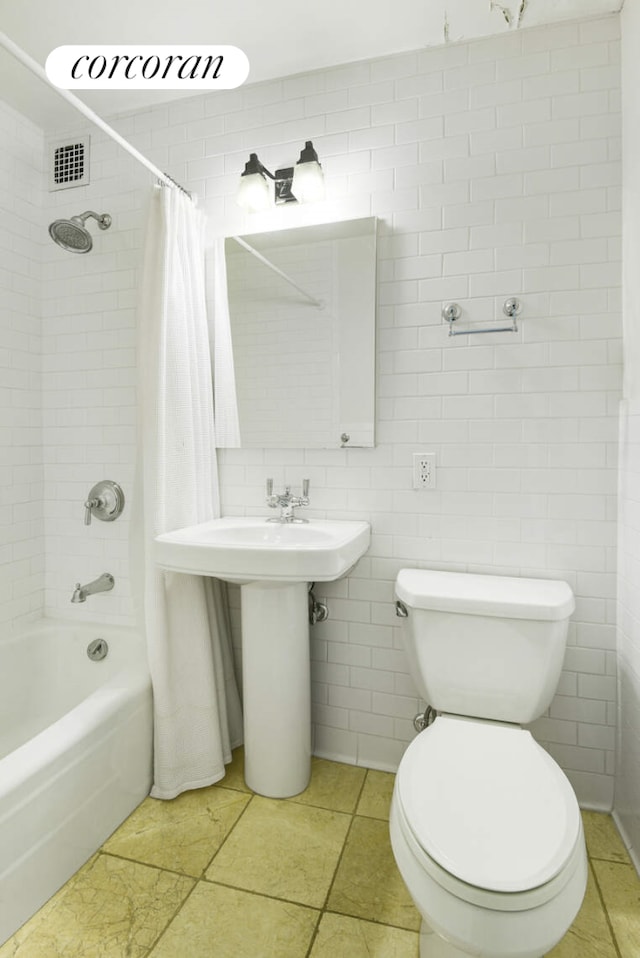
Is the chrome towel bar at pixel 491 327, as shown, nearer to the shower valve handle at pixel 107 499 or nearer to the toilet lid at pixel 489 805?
the toilet lid at pixel 489 805

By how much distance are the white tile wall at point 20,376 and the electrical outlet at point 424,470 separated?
5.32 ft

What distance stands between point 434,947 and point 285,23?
8.40ft

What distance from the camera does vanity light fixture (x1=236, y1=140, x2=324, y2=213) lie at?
1745 mm

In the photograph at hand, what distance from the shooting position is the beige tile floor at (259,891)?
1240 millimetres

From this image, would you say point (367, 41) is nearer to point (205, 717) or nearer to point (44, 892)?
point (205, 717)

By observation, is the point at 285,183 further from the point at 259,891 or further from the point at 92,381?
the point at 259,891

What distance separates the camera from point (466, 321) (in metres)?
1.74

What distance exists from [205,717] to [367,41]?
2341 mm

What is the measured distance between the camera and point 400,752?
1882 millimetres

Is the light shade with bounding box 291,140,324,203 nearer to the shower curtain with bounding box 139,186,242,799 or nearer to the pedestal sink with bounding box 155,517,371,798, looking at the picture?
the shower curtain with bounding box 139,186,242,799

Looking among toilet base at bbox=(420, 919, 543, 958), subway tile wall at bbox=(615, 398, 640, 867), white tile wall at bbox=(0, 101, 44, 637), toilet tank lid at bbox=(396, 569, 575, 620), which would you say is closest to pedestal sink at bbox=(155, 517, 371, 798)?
toilet tank lid at bbox=(396, 569, 575, 620)

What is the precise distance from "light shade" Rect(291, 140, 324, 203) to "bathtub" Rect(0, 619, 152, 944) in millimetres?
1734

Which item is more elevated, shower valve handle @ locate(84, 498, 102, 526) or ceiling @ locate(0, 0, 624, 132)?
ceiling @ locate(0, 0, 624, 132)

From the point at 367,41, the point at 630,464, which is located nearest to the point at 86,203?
the point at 367,41
